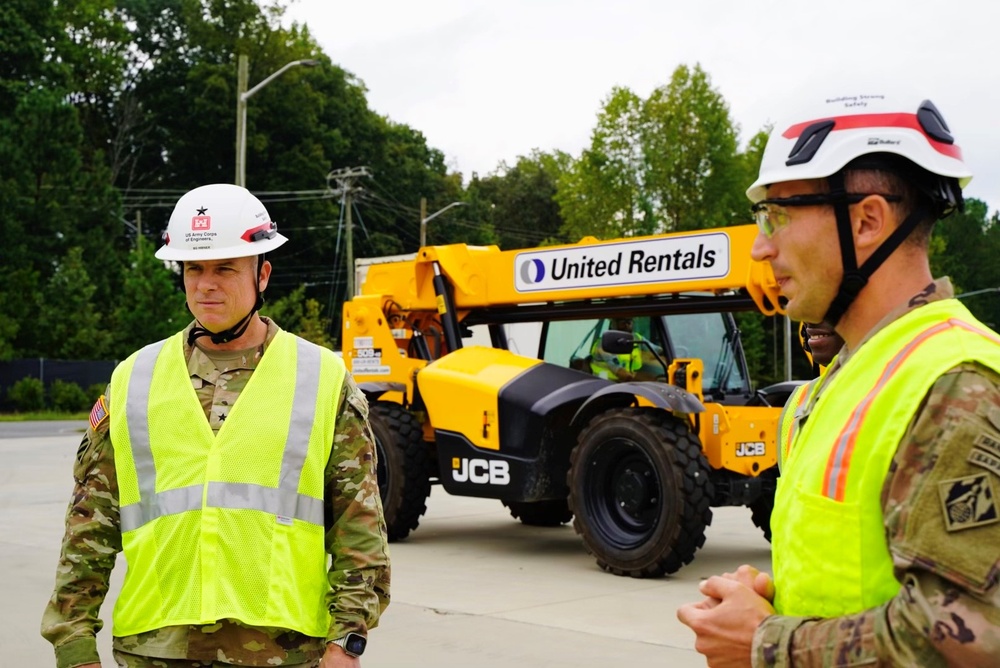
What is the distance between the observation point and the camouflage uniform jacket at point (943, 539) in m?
1.57

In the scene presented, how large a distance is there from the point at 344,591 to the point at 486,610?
4.87m

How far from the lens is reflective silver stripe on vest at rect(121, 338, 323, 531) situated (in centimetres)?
305

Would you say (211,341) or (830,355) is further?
(830,355)

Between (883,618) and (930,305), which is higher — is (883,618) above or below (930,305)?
below

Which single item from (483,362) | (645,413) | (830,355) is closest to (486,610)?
(645,413)

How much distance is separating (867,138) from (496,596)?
6.80 metres

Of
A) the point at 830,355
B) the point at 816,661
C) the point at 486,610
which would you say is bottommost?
the point at 486,610

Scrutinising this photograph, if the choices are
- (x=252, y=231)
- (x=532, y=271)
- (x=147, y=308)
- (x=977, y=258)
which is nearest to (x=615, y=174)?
(x=147, y=308)

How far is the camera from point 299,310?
39906 millimetres

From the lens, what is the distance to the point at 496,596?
8.34m

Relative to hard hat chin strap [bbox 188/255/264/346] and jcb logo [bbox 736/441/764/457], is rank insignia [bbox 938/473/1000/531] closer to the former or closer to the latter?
hard hat chin strap [bbox 188/255/264/346]

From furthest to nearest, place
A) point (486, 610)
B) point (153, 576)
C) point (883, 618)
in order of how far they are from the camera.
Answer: point (486, 610)
point (153, 576)
point (883, 618)

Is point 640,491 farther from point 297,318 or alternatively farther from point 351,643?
point 297,318

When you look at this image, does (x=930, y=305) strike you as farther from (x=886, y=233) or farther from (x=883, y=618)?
(x=883, y=618)
